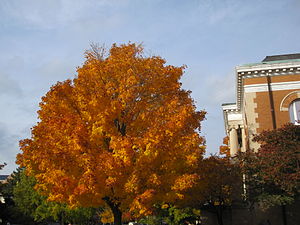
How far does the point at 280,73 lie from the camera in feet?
96.1

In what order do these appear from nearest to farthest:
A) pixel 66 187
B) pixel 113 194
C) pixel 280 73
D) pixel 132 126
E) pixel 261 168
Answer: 1. pixel 66 187
2. pixel 113 194
3. pixel 132 126
4. pixel 261 168
5. pixel 280 73

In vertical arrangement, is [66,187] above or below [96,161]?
below

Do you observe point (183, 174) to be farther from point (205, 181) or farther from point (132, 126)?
point (205, 181)

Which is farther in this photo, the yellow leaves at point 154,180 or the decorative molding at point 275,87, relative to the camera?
the decorative molding at point 275,87

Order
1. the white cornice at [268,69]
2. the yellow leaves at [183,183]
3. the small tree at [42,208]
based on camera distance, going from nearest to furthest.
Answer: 1. the yellow leaves at [183,183]
2. the white cornice at [268,69]
3. the small tree at [42,208]

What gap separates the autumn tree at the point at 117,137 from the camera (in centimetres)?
1539

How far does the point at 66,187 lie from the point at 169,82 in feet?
23.9

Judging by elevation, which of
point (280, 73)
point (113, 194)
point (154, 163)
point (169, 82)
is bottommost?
point (113, 194)

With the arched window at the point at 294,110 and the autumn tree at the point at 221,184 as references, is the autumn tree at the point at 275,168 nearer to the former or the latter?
the autumn tree at the point at 221,184

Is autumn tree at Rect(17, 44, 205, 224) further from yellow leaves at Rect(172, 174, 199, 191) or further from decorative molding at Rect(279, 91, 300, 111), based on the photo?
decorative molding at Rect(279, 91, 300, 111)

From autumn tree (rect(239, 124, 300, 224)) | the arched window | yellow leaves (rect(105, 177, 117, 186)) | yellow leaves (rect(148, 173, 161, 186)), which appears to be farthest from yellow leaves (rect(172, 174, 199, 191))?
the arched window

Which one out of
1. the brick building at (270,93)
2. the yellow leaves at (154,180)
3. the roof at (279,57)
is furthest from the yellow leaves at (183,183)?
the roof at (279,57)

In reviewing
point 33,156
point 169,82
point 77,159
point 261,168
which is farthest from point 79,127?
point 261,168

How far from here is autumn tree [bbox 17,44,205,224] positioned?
15391 millimetres
